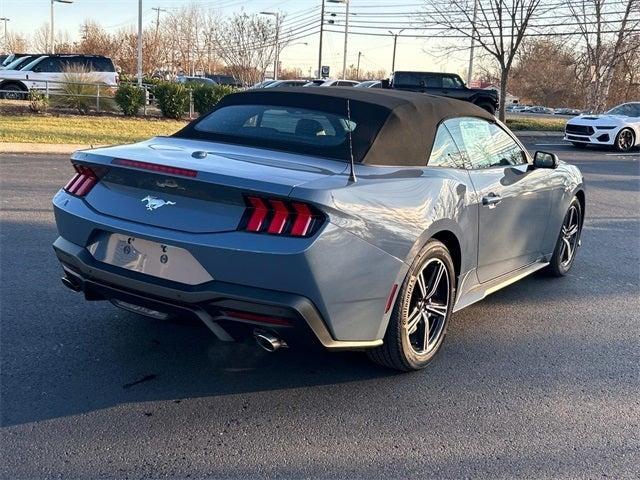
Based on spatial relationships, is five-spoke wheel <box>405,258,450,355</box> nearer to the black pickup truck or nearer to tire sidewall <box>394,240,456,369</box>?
tire sidewall <box>394,240,456,369</box>

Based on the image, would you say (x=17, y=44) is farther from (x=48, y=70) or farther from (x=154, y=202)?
(x=154, y=202)

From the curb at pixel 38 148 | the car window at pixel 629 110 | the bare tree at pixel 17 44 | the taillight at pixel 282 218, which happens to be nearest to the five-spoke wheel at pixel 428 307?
the taillight at pixel 282 218

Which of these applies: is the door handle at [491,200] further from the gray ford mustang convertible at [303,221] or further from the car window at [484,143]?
the car window at [484,143]

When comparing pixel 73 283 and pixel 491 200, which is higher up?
pixel 491 200

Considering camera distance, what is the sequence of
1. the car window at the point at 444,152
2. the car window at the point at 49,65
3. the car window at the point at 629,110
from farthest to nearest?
the car window at the point at 49,65 < the car window at the point at 629,110 < the car window at the point at 444,152

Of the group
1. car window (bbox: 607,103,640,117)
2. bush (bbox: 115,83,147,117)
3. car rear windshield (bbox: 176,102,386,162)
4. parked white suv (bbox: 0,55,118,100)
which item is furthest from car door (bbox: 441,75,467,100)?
car rear windshield (bbox: 176,102,386,162)

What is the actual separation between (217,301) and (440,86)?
2344 centimetres

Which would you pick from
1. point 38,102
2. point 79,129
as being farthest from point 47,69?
point 79,129

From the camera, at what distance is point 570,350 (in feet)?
A: 14.5

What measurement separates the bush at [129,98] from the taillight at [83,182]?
17147 millimetres

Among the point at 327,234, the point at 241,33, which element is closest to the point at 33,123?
the point at 327,234

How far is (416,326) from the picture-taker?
12.9 ft

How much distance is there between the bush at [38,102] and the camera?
19.2 m

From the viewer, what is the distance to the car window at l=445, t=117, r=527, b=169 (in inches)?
177
